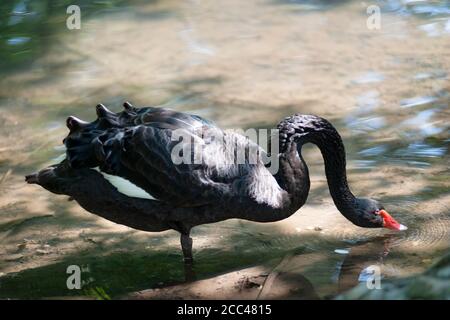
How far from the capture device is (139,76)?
25.5 feet

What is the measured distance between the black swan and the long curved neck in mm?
24

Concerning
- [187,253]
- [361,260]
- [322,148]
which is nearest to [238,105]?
[322,148]

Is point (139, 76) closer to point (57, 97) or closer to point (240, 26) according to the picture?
point (57, 97)

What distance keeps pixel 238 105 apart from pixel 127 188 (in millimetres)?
2535

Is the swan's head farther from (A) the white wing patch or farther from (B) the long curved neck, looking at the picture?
(A) the white wing patch

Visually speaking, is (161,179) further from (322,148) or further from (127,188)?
(322,148)

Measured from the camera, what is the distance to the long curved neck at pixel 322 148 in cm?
502

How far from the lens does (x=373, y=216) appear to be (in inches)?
198

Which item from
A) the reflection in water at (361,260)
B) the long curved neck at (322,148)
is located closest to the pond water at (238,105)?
the reflection in water at (361,260)

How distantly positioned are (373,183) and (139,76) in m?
2.94

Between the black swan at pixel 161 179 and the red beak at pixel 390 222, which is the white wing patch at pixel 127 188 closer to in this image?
the black swan at pixel 161 179

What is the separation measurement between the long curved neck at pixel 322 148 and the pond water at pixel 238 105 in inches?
9.3

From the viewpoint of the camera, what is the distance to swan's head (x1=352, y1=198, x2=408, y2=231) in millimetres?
5008

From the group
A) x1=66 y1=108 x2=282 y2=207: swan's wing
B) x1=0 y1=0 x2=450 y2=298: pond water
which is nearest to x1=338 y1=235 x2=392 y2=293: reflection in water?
x1=0 y1=0 x2=450 y2=298: pond water
